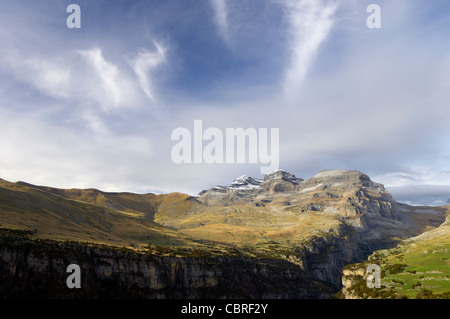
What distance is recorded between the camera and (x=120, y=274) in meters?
105

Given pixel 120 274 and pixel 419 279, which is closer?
pixel 419 279

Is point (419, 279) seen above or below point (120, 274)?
above

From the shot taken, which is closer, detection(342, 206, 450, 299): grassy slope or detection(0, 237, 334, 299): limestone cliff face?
detection(342, 206, 450, 299): grassy slope

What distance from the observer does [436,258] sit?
283 feet

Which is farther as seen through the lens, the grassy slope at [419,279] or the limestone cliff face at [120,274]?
the limestone cliff face at [120,274]

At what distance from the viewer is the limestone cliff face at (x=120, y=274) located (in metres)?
80.0

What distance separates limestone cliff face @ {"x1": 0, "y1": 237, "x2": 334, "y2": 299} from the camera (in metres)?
80.0
